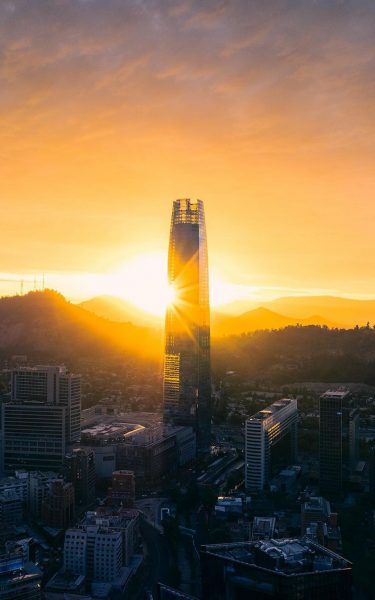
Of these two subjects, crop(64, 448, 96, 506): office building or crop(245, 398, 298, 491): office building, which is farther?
crop(245, 398, 298, 491): office building

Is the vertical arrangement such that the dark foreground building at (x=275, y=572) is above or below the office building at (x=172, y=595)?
above

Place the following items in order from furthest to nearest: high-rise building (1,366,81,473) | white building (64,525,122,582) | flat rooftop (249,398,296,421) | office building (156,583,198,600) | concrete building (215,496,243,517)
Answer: high-rise building (1,366,81,473), flat rooftop (249,398,296,421), concrete building (215,496,243,517), white building (64,525,122,582), office building (156,583,198,600)

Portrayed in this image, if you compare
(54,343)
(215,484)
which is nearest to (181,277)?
(215,484)

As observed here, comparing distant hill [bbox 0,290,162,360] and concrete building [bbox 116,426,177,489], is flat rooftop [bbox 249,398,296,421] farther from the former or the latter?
distant hill [bbox 0,290,162,360]

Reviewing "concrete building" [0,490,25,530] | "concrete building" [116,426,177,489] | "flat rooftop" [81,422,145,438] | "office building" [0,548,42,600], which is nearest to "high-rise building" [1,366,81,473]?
"flat rooftop" [81,422,145,438]

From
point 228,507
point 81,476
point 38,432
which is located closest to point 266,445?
point 228,507

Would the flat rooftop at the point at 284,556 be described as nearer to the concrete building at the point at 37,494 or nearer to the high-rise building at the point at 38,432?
the concrete building at the point at 37,494

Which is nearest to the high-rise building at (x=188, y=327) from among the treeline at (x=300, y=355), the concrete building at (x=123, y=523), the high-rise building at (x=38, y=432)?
the high-rise building at (x=38, y=432)

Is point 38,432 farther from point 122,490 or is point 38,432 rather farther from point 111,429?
point 122,490
